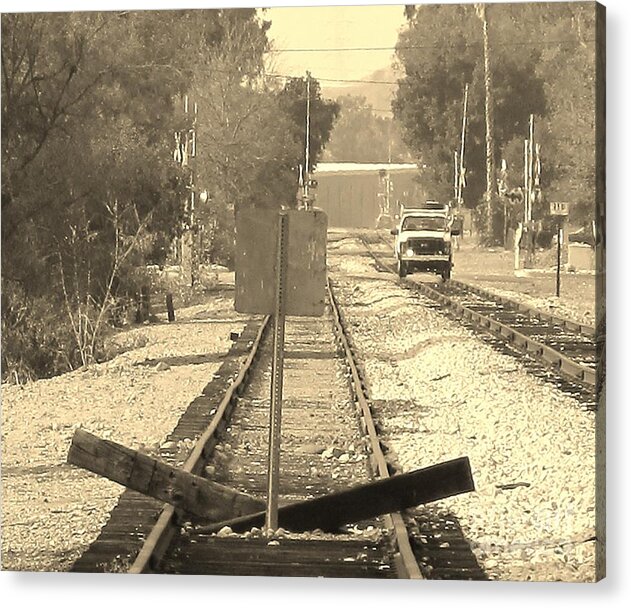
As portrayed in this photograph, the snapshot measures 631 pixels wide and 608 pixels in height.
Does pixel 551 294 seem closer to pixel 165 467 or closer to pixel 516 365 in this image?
pixel 516 365

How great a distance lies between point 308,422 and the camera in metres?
7.83

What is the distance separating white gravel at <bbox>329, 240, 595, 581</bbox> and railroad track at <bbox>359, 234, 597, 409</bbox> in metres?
0.06

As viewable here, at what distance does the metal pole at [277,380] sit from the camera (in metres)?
6.92

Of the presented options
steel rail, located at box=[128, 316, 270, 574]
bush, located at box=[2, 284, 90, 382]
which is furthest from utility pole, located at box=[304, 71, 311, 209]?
bush, located at box=[2, 284, 90, 382]

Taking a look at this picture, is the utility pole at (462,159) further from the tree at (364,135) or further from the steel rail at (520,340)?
the steel rail at (520,340)

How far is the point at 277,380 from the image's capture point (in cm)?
701

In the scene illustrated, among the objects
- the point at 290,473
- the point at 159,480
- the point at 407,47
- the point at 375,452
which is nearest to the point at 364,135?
the point at 407,47

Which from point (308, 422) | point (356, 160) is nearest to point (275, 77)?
point (356, 160)

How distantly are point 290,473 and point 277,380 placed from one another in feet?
2.68

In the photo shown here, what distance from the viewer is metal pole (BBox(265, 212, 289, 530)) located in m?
6.92

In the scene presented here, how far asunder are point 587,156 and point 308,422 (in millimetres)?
1872

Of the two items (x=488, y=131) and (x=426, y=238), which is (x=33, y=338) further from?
(x=488, y=131)

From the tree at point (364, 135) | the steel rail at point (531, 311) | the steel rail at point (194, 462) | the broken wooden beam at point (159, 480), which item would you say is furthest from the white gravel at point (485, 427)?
the broken wooden beam at point (159, 480)

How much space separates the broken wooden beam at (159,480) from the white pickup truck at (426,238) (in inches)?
57.2
